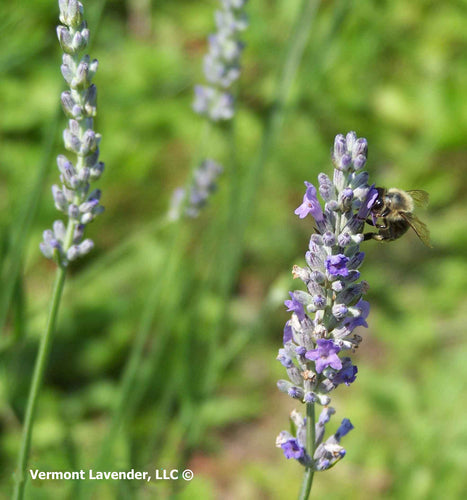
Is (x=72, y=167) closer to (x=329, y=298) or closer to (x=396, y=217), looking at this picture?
(x=329, y=298)

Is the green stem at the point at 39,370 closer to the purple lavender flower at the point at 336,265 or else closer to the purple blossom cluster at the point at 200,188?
the purple lavender flower at the point at 336,265

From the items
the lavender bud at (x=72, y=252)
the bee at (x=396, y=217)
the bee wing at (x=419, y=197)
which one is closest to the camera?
the lavender bud at (x=72, y=252)

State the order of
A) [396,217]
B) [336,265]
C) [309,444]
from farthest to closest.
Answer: [396,217], [309,444], [336,265]

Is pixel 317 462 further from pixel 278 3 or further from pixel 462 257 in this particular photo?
pixel 278 3

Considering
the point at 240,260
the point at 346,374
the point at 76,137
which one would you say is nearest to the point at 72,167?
the point at 76,137

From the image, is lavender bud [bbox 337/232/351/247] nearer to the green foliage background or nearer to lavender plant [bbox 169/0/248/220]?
lavender plant [bbox 169/0/248/220]

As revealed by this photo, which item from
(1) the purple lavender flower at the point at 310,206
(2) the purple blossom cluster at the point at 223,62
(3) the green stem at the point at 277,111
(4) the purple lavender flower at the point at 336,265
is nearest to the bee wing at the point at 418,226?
(1) the purple lavender flower at the point at 310,206

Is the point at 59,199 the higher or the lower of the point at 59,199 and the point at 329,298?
the higher

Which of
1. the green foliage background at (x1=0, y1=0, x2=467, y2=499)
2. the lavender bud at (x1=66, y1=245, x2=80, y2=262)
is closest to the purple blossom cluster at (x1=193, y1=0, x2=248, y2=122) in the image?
the green foliage background at (x1=0, y1=0, x2=467, y2=499)

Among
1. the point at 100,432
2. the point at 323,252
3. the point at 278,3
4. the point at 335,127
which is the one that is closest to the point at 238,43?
the point at 323,252
